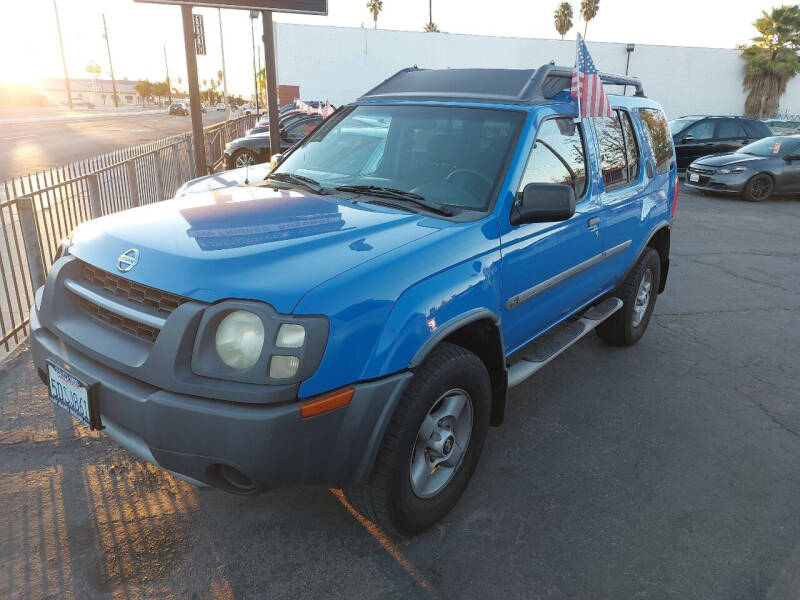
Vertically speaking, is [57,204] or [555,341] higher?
[57,204]

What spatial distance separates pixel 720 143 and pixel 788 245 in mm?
7441

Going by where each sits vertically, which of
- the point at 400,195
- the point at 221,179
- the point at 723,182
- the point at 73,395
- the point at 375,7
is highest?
the point at 375,7

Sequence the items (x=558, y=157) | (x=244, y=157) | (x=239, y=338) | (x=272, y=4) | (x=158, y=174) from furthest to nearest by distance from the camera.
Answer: (x=244, y=157) → (x=158, y=174) → (x=272, y=4) → (x=558, y=157) → (x=239, y=338)

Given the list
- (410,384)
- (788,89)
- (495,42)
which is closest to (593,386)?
(410,384)

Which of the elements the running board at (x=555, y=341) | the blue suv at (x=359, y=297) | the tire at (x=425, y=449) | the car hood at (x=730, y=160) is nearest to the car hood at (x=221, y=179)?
the blue suv at (x=359, y=297)

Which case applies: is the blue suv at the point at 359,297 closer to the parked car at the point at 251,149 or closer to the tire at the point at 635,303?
the tire at the point at 635,303

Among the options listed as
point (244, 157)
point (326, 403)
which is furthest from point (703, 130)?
point (326, 403)

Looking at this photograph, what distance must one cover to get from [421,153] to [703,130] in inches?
572

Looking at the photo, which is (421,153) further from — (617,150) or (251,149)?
(251,149)

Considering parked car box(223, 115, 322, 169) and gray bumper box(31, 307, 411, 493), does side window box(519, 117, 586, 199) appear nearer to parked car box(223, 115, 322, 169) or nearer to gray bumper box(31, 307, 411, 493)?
gray bumper box(31, 307, 411, 493)

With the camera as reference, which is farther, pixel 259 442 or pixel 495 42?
pixel 495 42

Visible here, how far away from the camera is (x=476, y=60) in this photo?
3597cm

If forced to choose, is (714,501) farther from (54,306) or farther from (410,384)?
(54,306)

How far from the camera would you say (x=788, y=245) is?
8.95 meters
